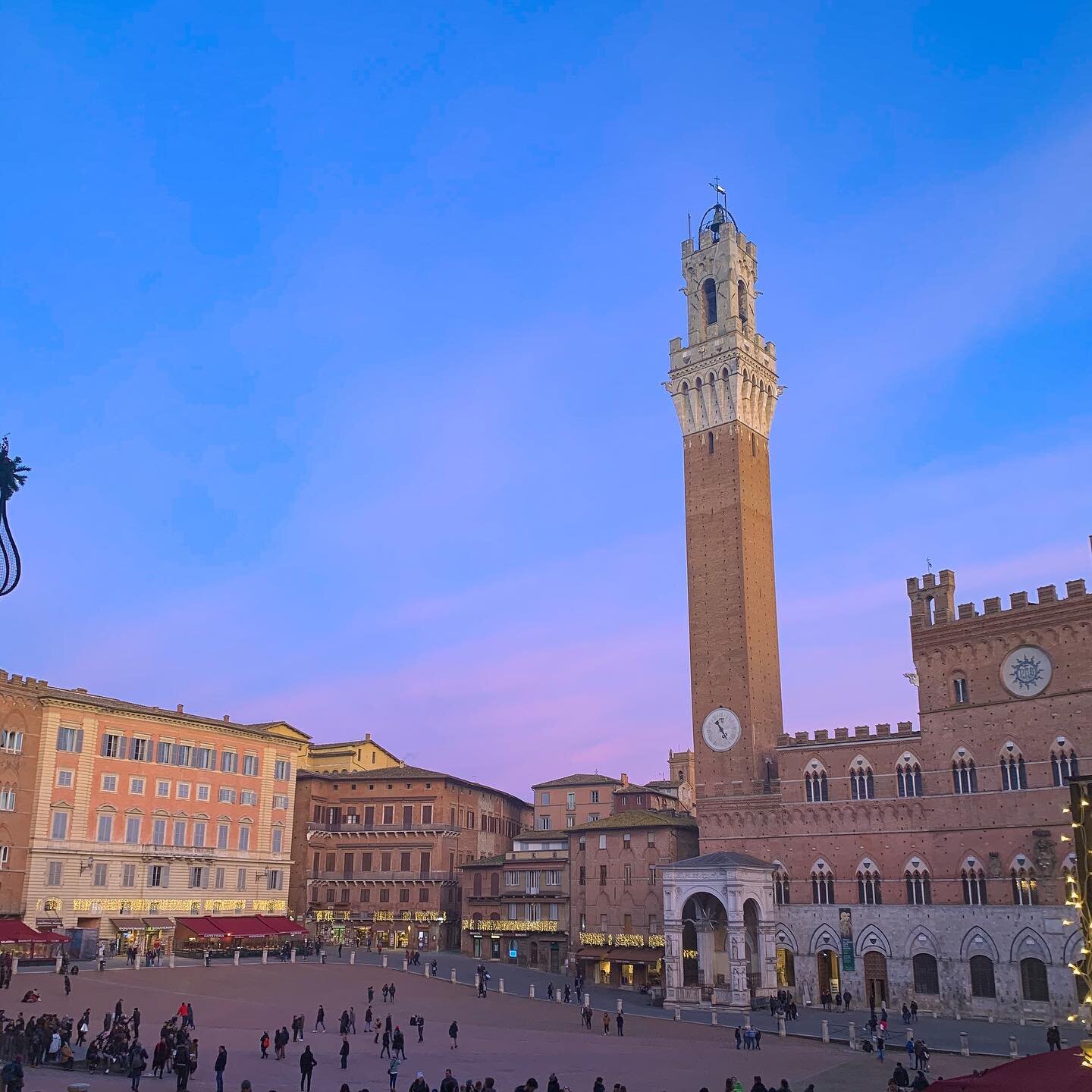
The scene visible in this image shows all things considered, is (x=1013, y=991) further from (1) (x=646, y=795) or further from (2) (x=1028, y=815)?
(1) (x=646, y=795)

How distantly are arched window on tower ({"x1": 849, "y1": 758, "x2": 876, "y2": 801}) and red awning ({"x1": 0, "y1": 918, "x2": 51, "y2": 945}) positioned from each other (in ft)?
131

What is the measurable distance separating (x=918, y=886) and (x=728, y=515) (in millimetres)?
23288

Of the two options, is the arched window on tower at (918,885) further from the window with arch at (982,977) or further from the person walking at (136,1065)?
the person walking at (136,1065)

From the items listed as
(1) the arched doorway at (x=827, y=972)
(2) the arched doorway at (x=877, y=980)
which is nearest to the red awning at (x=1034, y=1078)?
(2) the arched doorway at (x=877, y=980)

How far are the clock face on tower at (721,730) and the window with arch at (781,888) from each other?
734 cm

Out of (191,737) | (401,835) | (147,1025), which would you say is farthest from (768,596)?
(147,1025)

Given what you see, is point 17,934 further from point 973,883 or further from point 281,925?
point 973,883

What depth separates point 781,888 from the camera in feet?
186

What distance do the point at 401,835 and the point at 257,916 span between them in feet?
40.9

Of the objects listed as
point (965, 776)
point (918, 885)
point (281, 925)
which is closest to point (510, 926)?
point (281, 925)

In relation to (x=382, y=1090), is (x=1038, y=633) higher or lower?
higher

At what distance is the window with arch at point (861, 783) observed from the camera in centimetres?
5491

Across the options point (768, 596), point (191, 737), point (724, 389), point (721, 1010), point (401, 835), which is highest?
point (724, 389)

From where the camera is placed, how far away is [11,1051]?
93.6ft
